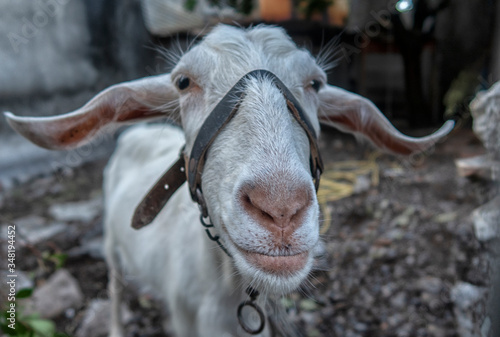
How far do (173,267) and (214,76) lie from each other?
1312mm

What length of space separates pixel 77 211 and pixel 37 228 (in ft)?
2.22

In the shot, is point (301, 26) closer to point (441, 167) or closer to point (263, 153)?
point (441, 167)

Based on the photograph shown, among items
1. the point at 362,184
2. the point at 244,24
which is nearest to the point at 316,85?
the point at 362,184

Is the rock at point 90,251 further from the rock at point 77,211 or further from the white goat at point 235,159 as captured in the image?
the white goat at point 235,159

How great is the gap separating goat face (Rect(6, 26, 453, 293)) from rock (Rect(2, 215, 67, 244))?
11.7ft

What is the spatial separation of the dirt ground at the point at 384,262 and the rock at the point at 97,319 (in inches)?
2.6

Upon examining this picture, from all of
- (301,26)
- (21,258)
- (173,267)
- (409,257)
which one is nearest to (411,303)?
(409,257)

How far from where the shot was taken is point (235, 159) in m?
1.36

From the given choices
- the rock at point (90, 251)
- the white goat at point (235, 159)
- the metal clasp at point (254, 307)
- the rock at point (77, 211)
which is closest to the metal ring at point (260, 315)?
the metal clasp at point (254, 307)

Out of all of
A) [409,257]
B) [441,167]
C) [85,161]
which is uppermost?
[409,257]

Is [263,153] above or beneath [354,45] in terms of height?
above

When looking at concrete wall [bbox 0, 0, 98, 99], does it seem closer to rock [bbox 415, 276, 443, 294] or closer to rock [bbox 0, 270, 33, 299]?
rock [bbox 0, 270, 33, 299]

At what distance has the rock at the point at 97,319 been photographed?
3482 mm

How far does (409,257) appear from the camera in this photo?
3.67 meters
